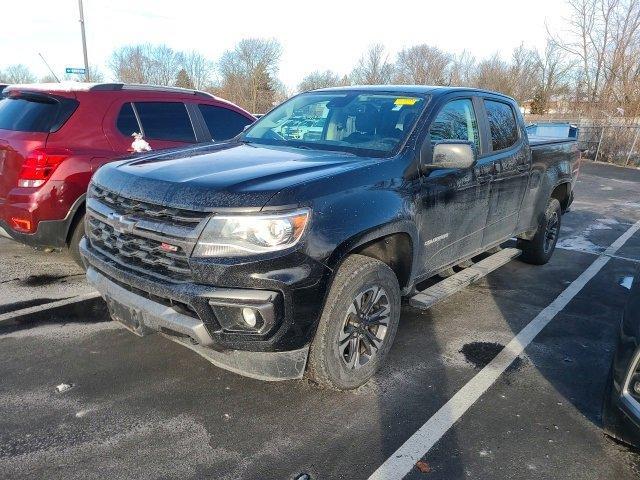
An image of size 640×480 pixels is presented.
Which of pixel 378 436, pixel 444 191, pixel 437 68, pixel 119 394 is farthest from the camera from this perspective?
pixel 437 68

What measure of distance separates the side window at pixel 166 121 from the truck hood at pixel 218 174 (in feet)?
6.84

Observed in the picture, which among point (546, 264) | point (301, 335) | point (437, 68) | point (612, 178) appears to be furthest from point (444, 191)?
point (437, 68)

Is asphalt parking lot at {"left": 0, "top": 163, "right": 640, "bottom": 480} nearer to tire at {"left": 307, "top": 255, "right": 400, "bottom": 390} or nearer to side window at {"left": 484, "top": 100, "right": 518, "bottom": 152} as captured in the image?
tire at {"left": 307, "top": 255, "right": 400, "bottom": 390}

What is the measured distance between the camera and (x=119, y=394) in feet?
10.6

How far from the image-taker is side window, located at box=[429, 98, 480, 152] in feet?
12.9

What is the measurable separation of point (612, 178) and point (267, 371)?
55.9 feet

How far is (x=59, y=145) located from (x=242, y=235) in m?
2.95

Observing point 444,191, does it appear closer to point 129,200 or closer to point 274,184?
point 274,184

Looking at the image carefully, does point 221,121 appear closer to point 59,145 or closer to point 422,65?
point 59,145

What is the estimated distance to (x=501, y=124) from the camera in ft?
16.3

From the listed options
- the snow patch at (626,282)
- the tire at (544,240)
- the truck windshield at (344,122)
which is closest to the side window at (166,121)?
the truck windshield at (344,122)

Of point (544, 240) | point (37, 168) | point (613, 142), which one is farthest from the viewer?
point (613, 142)

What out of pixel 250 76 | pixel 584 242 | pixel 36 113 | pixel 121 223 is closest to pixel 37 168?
pixel 36 113

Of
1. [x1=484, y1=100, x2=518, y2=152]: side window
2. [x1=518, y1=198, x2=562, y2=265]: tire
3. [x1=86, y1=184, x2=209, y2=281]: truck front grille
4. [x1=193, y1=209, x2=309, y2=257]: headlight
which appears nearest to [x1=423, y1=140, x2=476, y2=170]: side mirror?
[x1=484, y1=100, x2=518, y2=152]: side window
